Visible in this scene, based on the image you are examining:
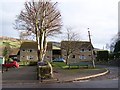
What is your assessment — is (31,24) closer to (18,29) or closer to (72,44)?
(18,29)

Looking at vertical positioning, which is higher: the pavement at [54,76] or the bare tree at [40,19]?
the bare tree at [40,19]

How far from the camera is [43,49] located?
53.5m

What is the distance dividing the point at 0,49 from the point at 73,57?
2607 centimetres

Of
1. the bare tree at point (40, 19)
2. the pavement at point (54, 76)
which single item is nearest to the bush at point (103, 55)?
the bare tree at point (40, 19)

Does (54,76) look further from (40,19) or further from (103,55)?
(103,55)

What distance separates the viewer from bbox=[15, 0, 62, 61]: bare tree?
5109cm

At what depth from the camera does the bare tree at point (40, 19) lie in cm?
5109

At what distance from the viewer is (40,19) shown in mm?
51031

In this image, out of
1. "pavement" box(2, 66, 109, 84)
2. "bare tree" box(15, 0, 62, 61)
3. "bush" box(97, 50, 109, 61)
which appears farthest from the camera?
"bush" box(97, 50, 109, 61)

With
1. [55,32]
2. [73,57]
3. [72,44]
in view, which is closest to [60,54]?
[73,57]

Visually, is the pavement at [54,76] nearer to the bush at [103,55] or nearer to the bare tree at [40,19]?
the bare tree at [40,19]

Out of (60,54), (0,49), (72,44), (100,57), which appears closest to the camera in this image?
(72,44)

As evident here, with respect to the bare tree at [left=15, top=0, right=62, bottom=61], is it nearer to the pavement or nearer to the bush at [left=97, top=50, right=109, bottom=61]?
the pavement

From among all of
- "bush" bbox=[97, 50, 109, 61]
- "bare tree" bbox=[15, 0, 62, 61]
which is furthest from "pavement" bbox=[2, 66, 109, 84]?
"bush" bbox=[97, 50, 109, 61]
